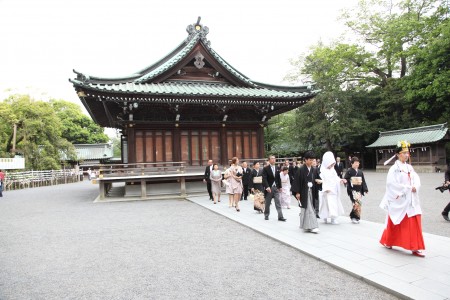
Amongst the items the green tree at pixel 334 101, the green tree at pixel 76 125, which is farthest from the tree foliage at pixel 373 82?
the green tree at pixel 76 125

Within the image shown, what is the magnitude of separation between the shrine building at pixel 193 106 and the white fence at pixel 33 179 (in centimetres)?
1486

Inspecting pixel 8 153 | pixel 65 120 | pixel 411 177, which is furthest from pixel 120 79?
pixel 65 120

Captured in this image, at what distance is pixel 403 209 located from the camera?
17.4 feet

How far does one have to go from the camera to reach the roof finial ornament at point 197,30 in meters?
17.3

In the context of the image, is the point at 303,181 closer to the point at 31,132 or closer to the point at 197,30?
the point at 197,30

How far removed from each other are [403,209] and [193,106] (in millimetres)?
13124

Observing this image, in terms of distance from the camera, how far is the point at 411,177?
218 inches

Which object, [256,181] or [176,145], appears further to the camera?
[176,145]

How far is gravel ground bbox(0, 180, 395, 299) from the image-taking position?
4.21 meters

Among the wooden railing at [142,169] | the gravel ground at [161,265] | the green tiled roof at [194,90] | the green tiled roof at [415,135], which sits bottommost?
A: the gravel ground at [161,265]

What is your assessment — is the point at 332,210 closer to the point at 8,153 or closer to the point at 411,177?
the point at 411,177

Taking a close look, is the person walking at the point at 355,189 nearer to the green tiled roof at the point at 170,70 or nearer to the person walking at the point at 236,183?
the person walking at the point at 236,183

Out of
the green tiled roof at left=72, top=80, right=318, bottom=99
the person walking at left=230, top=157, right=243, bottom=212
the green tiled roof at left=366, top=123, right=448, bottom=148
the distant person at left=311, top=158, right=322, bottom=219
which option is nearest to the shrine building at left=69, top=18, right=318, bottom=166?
the green tiled roof at left=72, top=80, right=318, bottom=99

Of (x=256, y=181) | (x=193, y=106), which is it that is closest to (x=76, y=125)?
(x=193, y=106)
